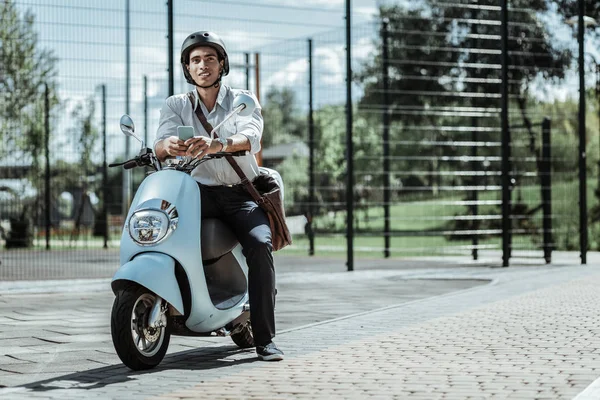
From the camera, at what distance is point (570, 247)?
19.1 m

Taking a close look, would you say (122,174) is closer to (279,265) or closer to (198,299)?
(279,265)

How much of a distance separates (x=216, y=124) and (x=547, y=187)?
10384mm

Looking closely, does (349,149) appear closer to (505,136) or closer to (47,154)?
(505,136)

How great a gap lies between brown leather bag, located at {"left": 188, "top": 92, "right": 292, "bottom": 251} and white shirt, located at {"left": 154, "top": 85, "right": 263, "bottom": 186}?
0.04 meters

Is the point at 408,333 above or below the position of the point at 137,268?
below

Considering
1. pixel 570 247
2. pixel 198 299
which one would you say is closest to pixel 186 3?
pixel 198 299

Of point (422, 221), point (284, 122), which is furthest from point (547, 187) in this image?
point (284, 122)

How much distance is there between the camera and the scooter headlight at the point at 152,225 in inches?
204

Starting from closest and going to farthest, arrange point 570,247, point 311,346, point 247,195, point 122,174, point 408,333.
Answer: point 247,195 → point 311,346 → point 408,333 → point 122,174 → point 570,247

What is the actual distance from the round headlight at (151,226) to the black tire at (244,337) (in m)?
1.04

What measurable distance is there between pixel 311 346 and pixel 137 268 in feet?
5.08

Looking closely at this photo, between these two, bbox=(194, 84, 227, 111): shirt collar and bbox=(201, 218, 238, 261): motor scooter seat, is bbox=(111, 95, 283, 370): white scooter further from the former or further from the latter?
bbox=(194, 84, 227, 111): shirt collar

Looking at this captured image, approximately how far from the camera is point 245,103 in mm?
5410

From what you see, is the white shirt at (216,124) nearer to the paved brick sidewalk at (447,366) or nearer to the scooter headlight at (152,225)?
the scooter headlight at (152,225)
